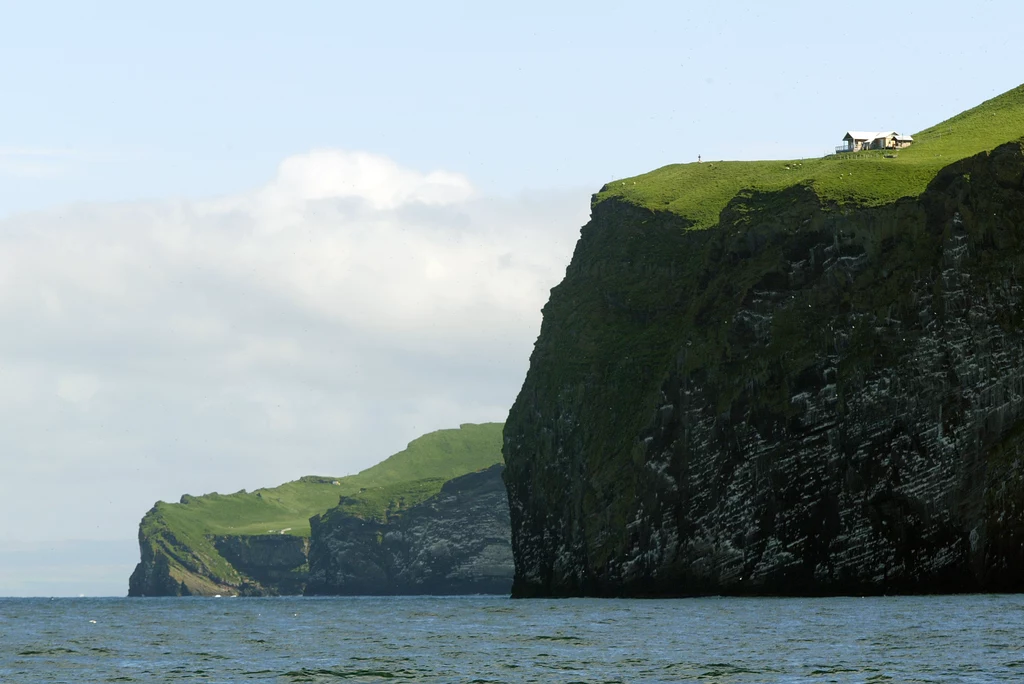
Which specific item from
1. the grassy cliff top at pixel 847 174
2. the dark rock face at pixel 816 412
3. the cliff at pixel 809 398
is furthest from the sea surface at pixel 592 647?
the grassy cliff top at pixel 847 174

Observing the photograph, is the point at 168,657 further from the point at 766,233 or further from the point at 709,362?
the point at 766,233

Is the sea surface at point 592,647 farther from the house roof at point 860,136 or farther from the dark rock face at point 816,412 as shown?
the house roof at point 860,136

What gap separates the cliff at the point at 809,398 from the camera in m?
126

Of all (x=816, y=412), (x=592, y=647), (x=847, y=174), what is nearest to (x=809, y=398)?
(x=816, y=412)

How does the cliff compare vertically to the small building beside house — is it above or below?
below

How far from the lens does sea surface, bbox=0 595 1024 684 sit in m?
59.2

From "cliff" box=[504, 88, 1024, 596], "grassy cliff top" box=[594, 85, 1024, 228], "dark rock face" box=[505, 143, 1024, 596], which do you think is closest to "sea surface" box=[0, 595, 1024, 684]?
"dark rock face" box=[505, 143, 1024, 596]

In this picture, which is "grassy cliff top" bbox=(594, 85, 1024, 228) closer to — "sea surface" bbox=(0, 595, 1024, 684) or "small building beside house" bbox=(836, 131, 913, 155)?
"small building beside house" bbox=(836, 131, 913, 155)

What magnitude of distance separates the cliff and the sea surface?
46.9 feet

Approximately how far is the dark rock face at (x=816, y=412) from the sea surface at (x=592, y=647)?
13.4 meters

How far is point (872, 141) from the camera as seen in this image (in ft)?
631

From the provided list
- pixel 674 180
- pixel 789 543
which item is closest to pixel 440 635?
pixel 789 543

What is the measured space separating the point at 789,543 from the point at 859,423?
12821mm

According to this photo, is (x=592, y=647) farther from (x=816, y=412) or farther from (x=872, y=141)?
(x=872, y=141)
